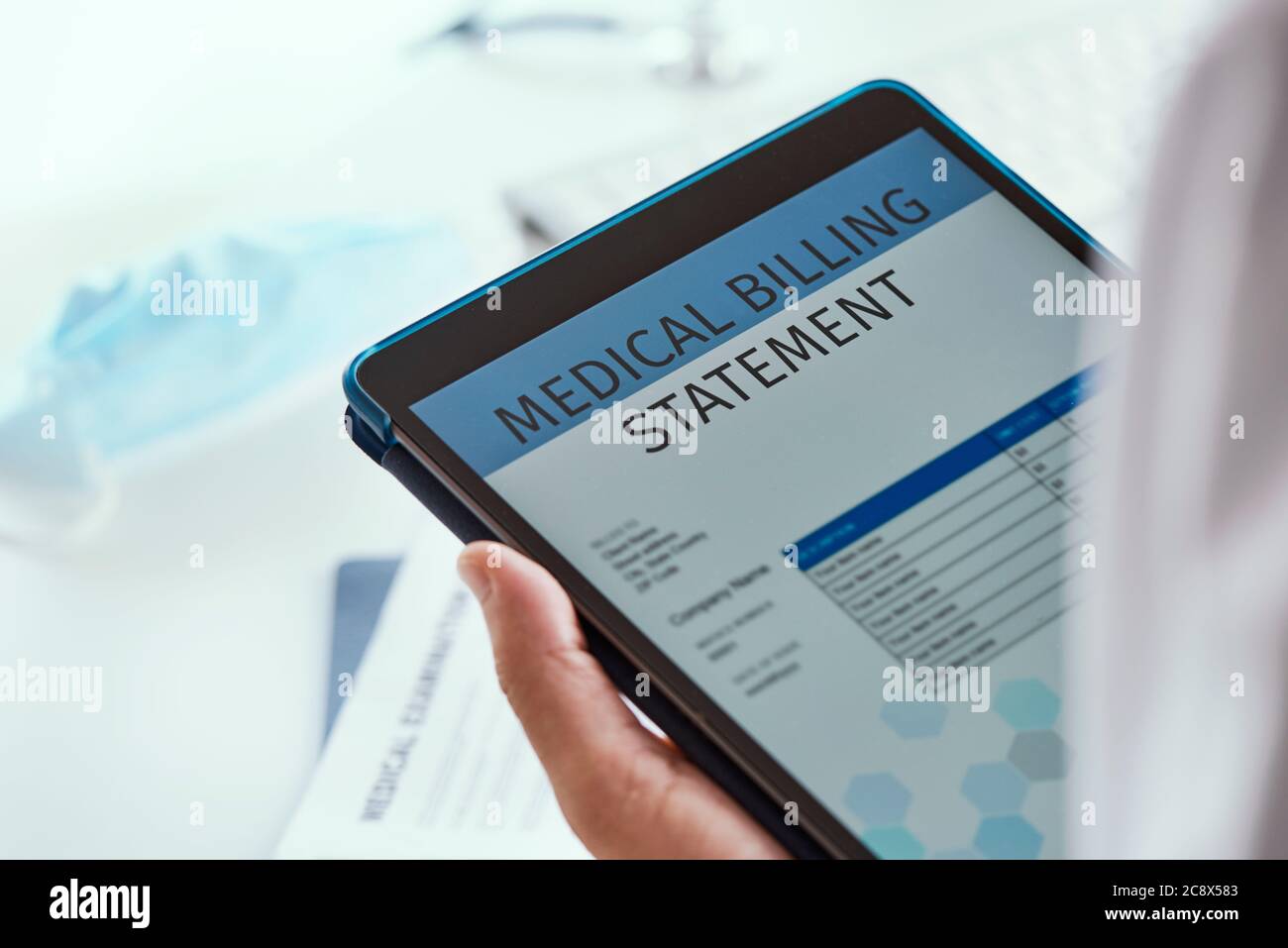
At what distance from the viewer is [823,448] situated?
0.38 metres

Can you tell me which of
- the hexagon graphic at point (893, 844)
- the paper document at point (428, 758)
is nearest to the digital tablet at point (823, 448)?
the hexagon graphic at point (893, 844)

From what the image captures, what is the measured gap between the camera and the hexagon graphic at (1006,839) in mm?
330

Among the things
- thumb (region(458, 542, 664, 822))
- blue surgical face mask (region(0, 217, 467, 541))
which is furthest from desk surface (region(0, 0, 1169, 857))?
thumb (region(458, 542, 664, 822))

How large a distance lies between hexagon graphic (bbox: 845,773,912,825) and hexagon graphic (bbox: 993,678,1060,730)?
0.10ft

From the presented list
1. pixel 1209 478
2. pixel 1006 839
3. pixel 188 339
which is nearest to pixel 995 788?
pixel 1006 839

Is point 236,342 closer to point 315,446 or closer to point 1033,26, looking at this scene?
point 315,446

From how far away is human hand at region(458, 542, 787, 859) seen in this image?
35cm

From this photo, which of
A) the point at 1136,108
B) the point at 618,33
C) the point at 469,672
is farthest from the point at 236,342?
→ the point at 1136,108

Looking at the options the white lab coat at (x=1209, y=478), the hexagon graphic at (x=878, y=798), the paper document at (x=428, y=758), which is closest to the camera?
the white lab coat at (x=1209, y=478)

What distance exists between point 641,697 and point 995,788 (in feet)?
0.28

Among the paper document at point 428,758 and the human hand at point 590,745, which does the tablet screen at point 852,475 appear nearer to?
the human hand at point 590,745

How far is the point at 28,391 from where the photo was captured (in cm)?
56
